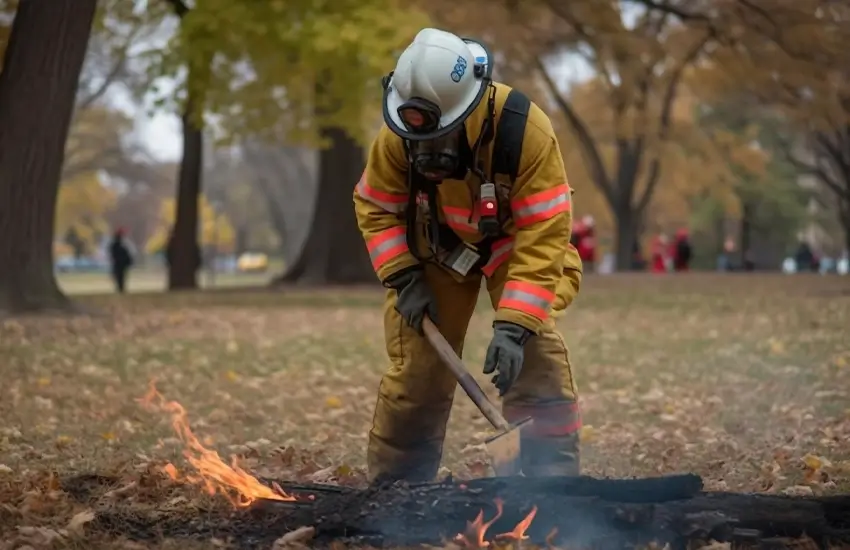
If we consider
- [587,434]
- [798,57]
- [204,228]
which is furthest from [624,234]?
[204,228]

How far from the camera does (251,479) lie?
14.5 feet

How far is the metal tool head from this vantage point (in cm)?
431

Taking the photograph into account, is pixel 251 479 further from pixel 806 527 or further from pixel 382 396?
pixel 806 527

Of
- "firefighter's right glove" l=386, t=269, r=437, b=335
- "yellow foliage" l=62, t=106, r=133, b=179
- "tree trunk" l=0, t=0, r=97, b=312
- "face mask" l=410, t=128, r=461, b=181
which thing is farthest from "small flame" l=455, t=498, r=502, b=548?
"yellow foliage" l=62, t=106, r=133, b=179

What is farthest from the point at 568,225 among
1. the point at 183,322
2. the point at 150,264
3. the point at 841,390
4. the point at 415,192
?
the point at 150,264

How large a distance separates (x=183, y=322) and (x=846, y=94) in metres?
13.2

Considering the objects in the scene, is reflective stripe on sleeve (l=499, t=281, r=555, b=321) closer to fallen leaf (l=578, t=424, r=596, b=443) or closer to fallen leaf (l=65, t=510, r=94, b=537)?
fallen leaf (l=65, t=510, r=94, b=537)

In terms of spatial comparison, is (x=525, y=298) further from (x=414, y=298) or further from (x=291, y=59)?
(x=291, y=59)

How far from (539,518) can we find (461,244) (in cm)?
128

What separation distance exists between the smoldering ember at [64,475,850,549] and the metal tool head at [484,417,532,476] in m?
0.30

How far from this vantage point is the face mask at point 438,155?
4.28 m

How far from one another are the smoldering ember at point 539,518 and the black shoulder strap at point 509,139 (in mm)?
1184

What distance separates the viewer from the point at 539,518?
390 cm

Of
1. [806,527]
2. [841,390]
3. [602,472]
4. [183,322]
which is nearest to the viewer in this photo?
[806,527]
